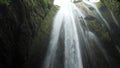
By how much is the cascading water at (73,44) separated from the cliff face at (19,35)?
0.90 m

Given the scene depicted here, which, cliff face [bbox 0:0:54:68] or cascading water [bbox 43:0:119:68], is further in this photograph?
cascading water [bbox 43:0:119:68]

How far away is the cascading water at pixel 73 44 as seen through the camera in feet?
39.4

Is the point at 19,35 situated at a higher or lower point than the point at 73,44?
lower

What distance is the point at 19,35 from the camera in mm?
10578

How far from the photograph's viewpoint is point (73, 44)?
1366cm

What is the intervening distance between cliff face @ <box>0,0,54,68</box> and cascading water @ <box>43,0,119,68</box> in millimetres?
898

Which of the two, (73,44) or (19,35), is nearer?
(19,35)

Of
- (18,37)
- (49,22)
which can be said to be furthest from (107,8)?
(18,37)

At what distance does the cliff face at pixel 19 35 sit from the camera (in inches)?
350

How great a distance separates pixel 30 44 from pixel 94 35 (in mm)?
5680

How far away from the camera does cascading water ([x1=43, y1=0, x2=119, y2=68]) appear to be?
12000 mm

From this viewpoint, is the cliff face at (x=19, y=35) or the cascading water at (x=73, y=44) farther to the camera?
the cascading water at (x=73, y=44)

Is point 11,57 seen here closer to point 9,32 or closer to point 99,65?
point 9,32

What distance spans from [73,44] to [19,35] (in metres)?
4.58
